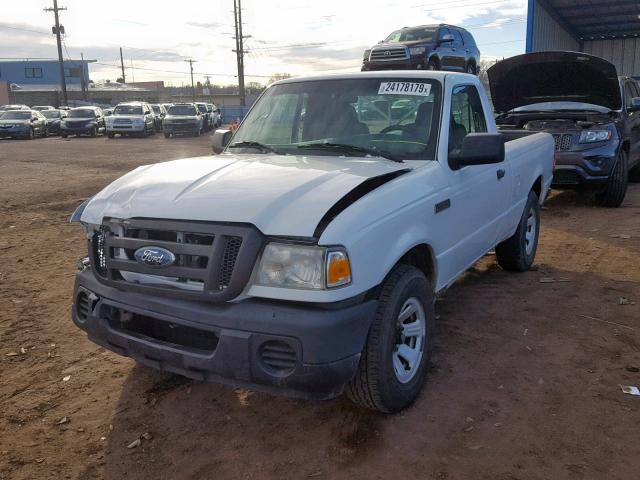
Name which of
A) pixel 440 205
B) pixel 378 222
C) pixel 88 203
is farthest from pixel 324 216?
pixel 88 203

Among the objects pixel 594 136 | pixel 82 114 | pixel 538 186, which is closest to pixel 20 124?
pixel 82 114

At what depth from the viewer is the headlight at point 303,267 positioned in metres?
2.70

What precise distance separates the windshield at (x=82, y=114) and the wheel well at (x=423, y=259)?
32336 mm

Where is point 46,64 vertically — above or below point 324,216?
above

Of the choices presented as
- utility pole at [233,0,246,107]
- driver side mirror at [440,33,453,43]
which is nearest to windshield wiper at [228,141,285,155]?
driver side mirror at [440,33,453,43]

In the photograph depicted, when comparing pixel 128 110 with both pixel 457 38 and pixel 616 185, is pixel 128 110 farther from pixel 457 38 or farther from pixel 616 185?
pixel 616 185

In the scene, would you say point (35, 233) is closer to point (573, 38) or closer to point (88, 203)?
point (88, 203)

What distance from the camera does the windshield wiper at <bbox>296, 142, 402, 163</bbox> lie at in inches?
149

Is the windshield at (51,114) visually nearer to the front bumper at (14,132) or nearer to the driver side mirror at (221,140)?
the front bumper at (14,132)

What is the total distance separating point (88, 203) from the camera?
3393 millimetres

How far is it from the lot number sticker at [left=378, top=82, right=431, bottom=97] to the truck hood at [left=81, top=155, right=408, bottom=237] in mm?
649

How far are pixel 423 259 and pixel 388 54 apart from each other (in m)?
11.5

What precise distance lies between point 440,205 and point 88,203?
205 centimetres

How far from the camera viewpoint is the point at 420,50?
46.2 ft
